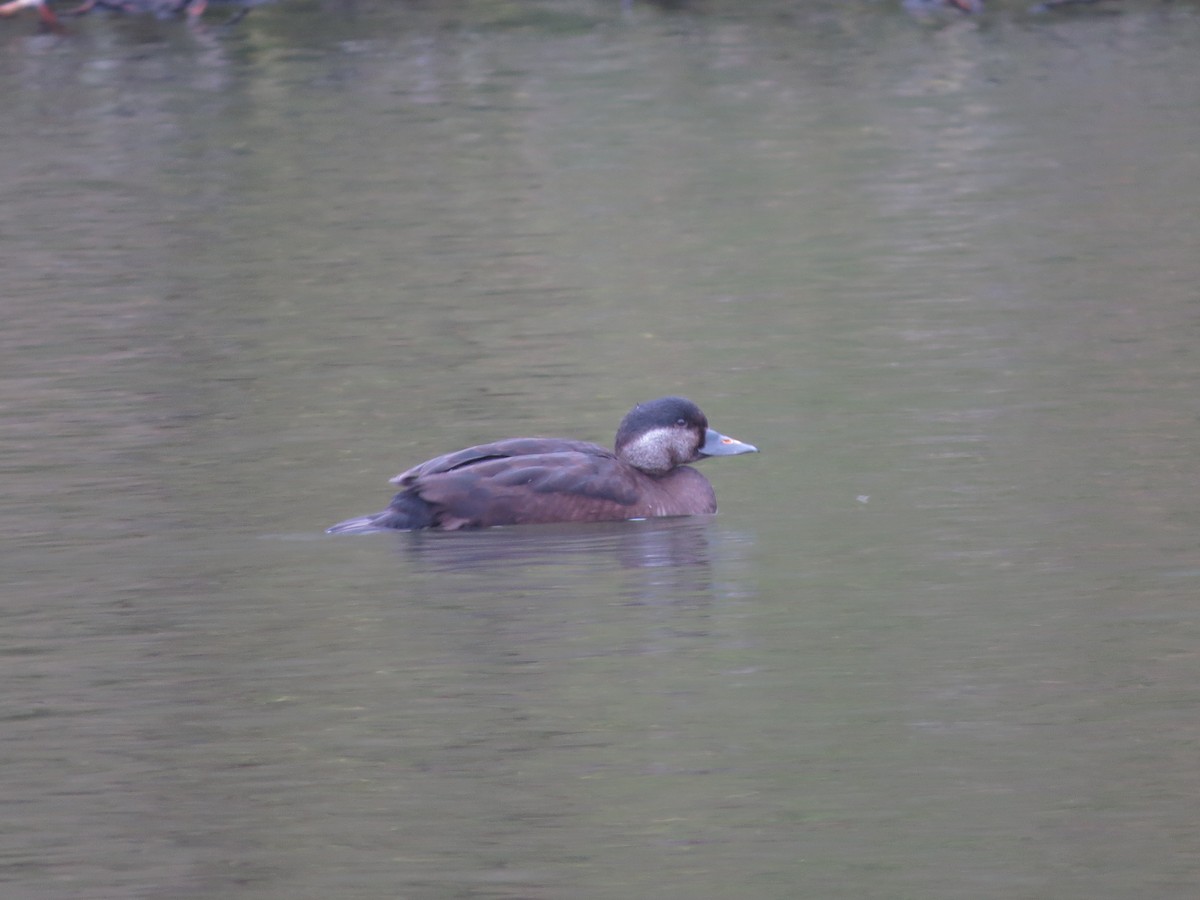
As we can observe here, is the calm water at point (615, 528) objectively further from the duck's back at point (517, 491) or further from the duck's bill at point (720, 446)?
the duck's bill at point (720, 446)

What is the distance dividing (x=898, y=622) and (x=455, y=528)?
2.30m

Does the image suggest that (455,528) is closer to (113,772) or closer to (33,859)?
(113,772)

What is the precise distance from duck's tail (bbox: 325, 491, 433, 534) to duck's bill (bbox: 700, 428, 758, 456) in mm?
1278

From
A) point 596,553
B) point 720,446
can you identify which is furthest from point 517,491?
point 720,446

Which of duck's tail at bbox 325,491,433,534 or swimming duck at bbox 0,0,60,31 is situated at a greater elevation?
duck's tail at bbox 325,491,433,534

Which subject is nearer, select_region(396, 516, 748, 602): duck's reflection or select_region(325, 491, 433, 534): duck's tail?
select_region(396, 516, 748, 602): duck's reflection

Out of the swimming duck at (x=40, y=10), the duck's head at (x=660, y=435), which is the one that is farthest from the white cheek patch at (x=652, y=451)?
the swimming duck at (x=40, y=10)

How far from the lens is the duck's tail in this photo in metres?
9.30

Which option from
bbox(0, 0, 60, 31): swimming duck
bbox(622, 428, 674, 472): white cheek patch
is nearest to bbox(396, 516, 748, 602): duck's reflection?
bbox(622, 428, 674, 472): white cheek patch

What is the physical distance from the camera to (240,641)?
7.83 metres

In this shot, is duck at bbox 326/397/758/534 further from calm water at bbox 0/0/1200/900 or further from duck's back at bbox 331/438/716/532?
calm water at bbox 0/0/1200/900

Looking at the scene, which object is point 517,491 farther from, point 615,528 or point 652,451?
point 652,451

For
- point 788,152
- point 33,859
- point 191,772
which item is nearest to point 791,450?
point 191,772

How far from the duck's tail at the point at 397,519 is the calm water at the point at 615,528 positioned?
0.18 m
